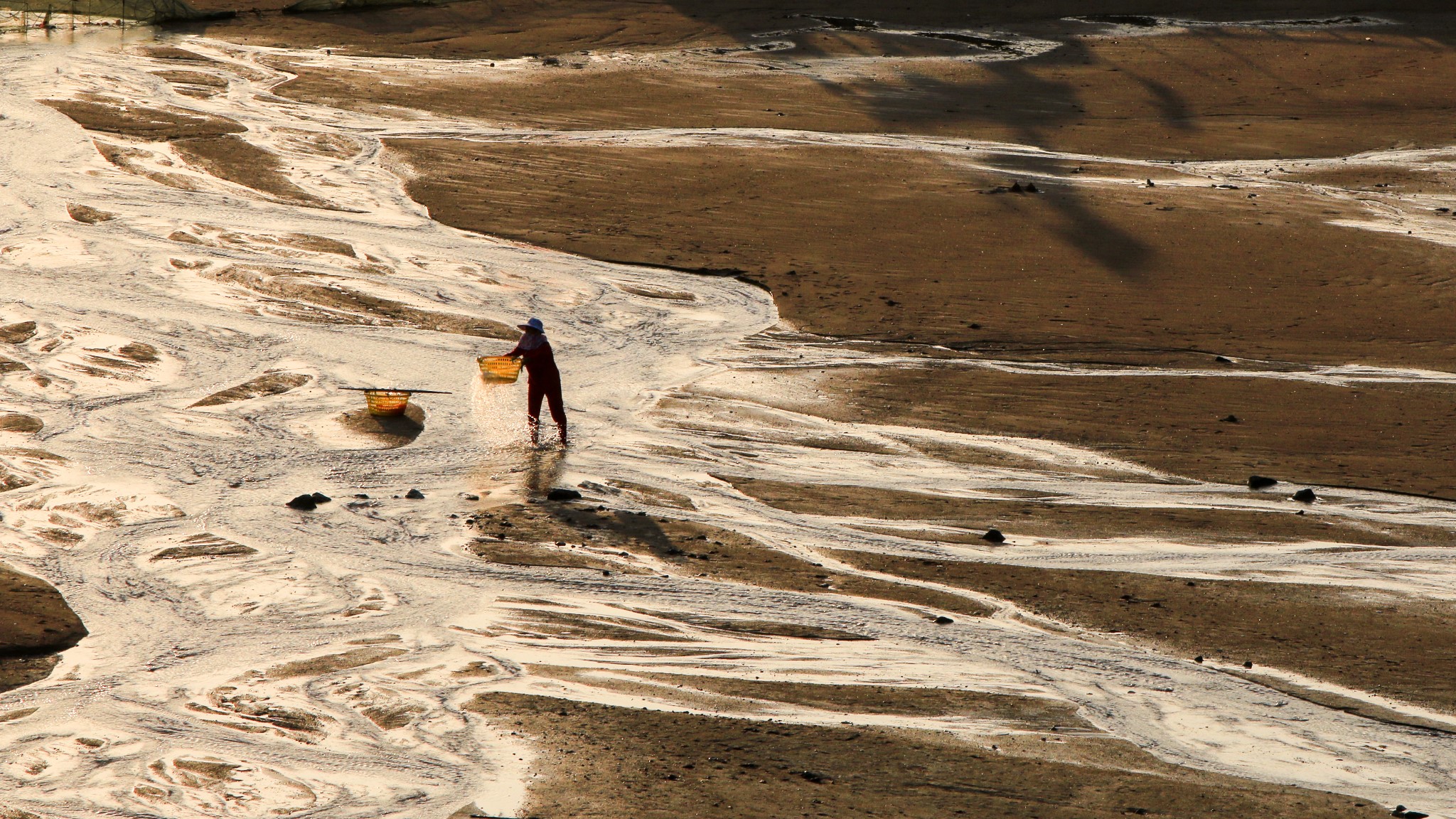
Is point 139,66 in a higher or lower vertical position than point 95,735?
higher

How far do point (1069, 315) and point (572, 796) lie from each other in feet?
43.8

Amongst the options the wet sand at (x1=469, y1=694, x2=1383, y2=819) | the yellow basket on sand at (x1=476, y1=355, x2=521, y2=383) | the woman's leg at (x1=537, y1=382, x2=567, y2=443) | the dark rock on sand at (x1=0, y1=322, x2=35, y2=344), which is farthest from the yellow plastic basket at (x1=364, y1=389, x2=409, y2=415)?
the wet sand at (x1=469, y1=694, x2=1383, y2=819)

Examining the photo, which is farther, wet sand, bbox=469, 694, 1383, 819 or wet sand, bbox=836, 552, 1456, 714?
wet sand, bbox=836, 552, 1456, 714

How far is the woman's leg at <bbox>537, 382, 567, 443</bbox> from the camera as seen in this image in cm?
1582

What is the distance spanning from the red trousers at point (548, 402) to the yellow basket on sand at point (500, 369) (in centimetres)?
32

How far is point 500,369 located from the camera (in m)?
16.4

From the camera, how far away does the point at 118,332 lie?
18.7 m

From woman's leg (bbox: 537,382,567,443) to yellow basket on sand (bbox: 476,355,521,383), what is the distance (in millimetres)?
558

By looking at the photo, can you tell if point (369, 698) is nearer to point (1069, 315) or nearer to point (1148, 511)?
point (1148, 511)

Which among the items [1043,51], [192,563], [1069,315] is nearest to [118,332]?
[192,563]

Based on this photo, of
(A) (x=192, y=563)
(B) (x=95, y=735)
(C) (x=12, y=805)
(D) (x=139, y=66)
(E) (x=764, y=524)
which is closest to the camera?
(C) (x=12, y=805)

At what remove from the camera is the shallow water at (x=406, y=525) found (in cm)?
965

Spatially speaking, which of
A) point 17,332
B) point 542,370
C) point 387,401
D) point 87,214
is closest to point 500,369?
point 542,370

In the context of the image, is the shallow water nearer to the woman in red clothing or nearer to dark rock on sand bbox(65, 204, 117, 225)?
dark rock on sand bbox(65, 204, 117, 225)
